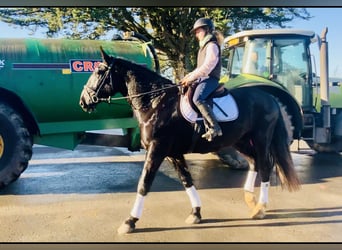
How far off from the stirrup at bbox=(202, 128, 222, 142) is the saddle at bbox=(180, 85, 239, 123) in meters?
0.11

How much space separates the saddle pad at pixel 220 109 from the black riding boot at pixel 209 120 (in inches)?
2.8

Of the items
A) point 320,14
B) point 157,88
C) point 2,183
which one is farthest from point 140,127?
point 320,14

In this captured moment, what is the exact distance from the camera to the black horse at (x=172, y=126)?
357 cm

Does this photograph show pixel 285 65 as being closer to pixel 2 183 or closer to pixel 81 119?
pixel 81 119

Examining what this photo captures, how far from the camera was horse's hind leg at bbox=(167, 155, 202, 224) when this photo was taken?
3703 millimetres

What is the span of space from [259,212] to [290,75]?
1326mm

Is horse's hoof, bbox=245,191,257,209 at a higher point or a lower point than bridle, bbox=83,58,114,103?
lower

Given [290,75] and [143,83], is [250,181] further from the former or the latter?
[143,83]

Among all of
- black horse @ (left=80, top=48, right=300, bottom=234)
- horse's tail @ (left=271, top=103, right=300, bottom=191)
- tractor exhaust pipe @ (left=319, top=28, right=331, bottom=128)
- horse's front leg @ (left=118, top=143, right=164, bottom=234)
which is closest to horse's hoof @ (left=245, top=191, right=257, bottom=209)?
black horse @ (left=80, top=48, right=300, bottom=234)

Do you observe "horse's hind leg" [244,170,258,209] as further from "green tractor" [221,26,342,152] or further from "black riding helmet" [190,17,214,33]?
"black riding helmet" [190,17,214,33]

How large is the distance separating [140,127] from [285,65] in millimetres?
1524

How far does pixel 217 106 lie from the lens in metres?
3.64

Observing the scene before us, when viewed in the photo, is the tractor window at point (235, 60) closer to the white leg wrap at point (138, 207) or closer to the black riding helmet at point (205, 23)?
the black riding helmet at point (205, 23)

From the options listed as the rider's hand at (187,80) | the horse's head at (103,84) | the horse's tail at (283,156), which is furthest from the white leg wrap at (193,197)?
the horse's head at (103,84)
